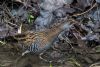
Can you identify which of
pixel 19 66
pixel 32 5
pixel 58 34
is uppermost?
pixel 32 5

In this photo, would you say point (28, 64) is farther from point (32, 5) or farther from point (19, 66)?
point (32, 5)

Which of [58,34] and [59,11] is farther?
[59,11]

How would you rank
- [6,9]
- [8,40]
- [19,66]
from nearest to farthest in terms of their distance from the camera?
[19,66] < [8,40] < [6,9]

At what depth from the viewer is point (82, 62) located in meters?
4.49

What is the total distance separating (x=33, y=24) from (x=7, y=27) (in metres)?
0.40

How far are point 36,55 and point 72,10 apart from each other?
1098mm

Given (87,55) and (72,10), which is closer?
(87,55)

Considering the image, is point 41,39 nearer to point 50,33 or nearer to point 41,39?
point 41,39

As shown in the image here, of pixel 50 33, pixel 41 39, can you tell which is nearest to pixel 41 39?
pixel 41 39

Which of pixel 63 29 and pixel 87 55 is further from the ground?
pixel 63 29

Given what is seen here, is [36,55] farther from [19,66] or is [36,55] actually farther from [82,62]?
[82,62]

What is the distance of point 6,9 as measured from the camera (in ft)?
17.5

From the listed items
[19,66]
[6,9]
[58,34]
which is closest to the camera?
[19,66]

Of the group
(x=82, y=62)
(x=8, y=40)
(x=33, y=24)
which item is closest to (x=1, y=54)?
(x=8, y=40)
